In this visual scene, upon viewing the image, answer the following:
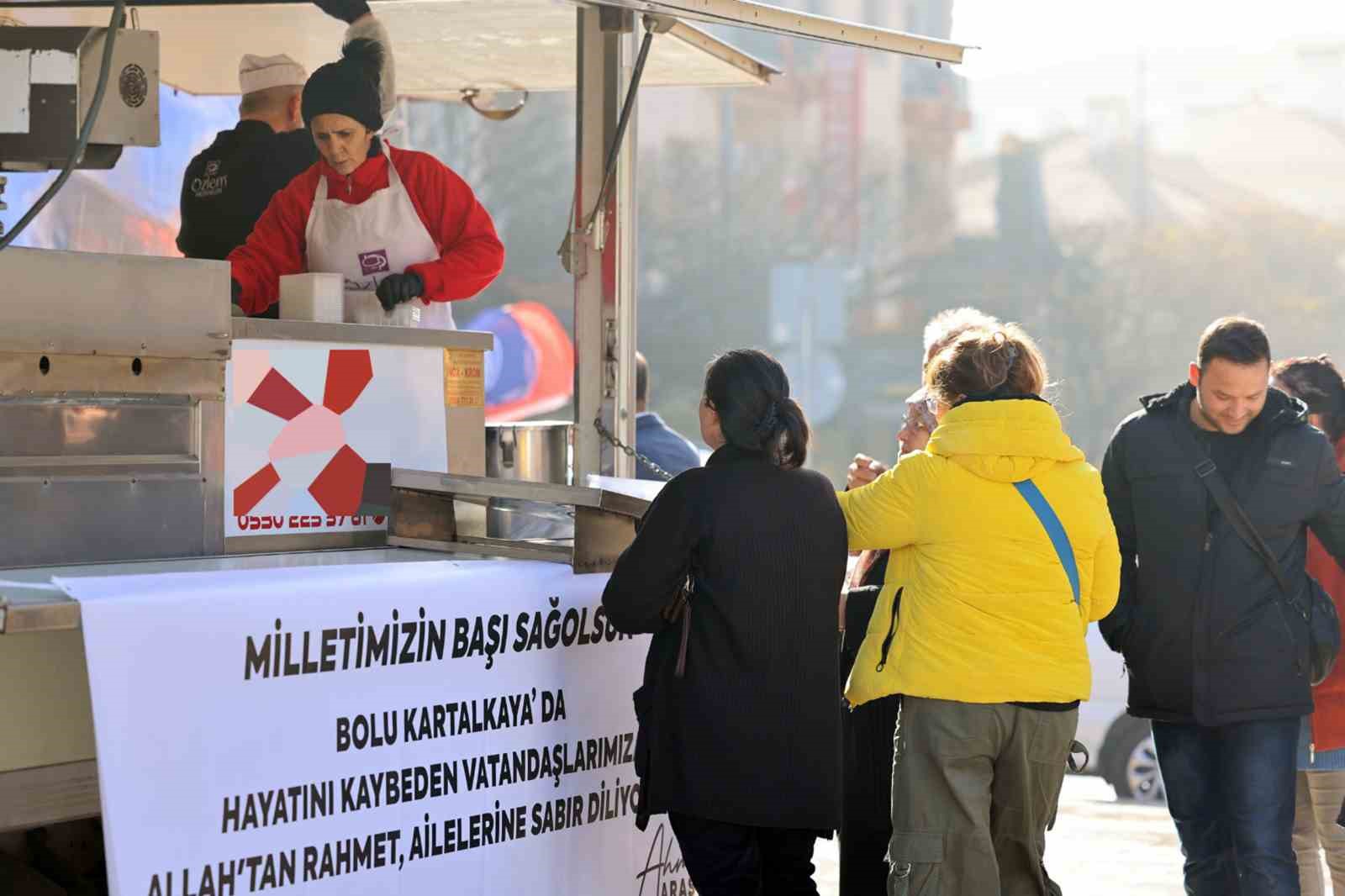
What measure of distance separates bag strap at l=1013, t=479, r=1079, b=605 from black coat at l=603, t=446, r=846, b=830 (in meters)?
0.47

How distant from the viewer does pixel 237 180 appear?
17.1 feet

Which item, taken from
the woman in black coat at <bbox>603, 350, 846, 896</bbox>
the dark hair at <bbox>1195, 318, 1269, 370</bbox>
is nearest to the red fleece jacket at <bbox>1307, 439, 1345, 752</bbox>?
the dark hair at <bbox>1195, 318, 1269, 370</bbox>

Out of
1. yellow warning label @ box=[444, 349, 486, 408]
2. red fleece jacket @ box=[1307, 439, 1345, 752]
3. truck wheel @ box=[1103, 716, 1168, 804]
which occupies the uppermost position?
yellow warning label @ box=[444, 349, 486, 408]

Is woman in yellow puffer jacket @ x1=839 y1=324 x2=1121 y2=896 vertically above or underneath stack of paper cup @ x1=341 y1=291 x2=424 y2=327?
underneath

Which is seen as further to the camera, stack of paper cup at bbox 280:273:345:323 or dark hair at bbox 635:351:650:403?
dark hair at bbox 635:351:650:403

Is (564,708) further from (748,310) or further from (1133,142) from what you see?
(1133,142)

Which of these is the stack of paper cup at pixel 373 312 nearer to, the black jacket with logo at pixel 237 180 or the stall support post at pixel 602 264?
the stall support post at pixel 602 264

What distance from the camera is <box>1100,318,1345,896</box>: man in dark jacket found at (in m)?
4.27

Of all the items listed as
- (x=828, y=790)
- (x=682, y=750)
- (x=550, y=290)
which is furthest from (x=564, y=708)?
(x=550, y=290)

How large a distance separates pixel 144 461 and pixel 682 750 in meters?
1.18

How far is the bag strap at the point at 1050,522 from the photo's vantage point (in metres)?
3.70

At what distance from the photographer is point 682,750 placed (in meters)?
3.47

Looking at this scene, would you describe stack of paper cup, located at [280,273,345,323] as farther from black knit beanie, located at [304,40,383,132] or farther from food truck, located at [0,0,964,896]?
black knit beanie, located at [304,40,383,132]
